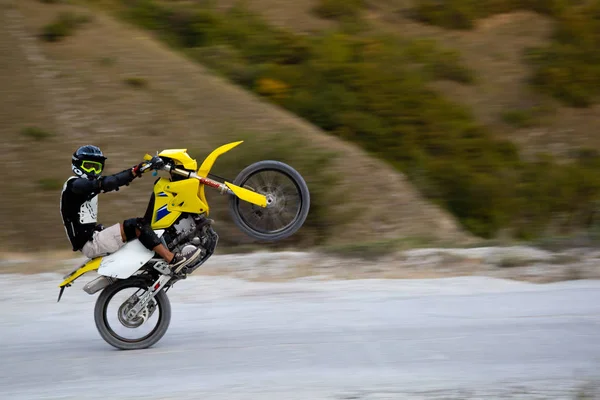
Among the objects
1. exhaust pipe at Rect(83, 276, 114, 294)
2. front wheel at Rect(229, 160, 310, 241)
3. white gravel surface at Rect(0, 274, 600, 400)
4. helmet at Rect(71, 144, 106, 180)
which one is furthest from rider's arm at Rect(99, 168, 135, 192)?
white gravel surface at Rect(0, 274, 600, 400)

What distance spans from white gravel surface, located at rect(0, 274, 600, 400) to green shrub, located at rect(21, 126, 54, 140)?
321 inches

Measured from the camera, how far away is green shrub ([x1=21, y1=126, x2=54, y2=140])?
17250 millimetres

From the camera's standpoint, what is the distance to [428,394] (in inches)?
242

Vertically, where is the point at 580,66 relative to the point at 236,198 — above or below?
above

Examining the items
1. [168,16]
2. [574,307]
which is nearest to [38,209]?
[574,307]

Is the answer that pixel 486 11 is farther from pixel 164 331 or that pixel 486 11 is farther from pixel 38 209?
pixel 164 331

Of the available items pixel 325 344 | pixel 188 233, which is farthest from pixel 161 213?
pixel 325 344

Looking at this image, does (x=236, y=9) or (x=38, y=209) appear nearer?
(x=38, y=209)

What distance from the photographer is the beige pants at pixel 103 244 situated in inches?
295

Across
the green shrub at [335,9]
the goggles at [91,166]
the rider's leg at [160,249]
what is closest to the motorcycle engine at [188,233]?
the rider's leg at [160,249]

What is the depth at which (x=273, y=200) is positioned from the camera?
823 centimetres

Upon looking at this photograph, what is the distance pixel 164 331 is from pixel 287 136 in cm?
822

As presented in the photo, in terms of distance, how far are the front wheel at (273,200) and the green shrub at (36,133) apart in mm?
9916

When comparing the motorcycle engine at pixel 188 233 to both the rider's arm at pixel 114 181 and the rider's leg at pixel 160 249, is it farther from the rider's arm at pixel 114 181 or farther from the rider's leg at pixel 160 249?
the rider's arm at pixel 114 181
